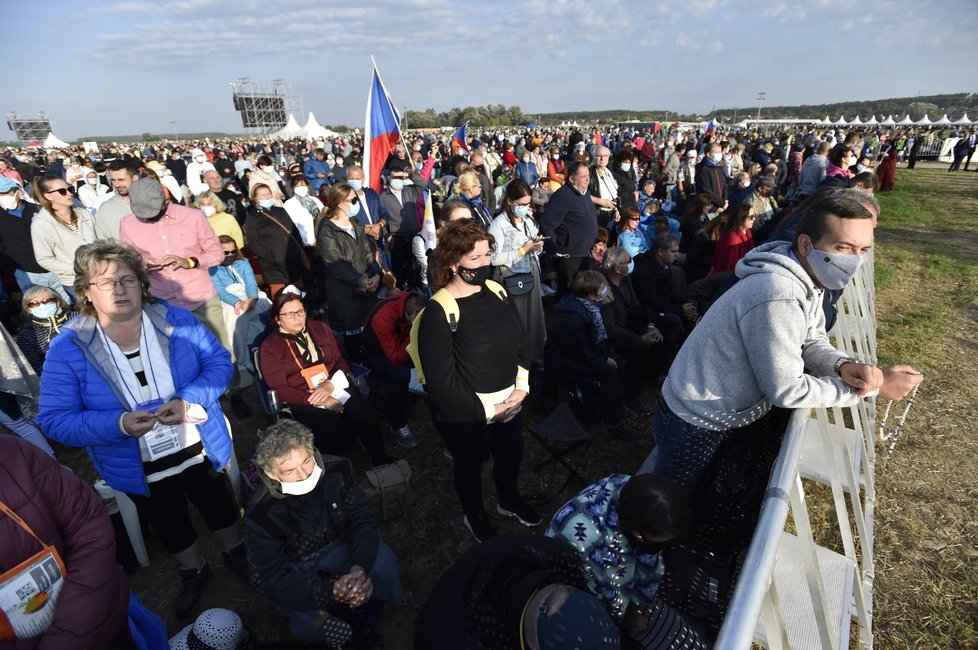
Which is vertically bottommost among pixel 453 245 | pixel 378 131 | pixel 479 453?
pixel 479 453

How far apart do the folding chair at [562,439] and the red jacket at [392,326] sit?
49.5 inches

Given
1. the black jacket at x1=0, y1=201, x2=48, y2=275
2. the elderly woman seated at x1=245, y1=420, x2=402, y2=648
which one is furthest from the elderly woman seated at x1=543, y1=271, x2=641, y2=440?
the black jacket at x1=0, y1=201, x2=48, y2=275

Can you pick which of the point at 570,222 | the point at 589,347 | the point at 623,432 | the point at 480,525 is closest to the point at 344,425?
the point at 480,525

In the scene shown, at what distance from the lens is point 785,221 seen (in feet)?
11.3

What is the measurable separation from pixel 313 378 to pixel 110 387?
1.36 meters

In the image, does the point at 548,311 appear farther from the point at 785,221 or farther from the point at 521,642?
the point at 521,642

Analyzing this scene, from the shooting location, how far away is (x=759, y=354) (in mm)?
1819

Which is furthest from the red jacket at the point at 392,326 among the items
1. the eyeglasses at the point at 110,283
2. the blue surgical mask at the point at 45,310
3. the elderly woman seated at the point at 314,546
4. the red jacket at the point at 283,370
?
the blue surgical mask at the point at 45,310

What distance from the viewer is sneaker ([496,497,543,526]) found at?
339 centimetres

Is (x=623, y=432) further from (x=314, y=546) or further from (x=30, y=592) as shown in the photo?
(x=30, y=592)

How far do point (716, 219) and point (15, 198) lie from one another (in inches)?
327

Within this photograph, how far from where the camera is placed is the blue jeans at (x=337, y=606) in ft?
7.72

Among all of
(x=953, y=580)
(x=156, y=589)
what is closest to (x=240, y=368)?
(x=156, y=589)

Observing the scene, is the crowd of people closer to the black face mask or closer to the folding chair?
the black face mask
